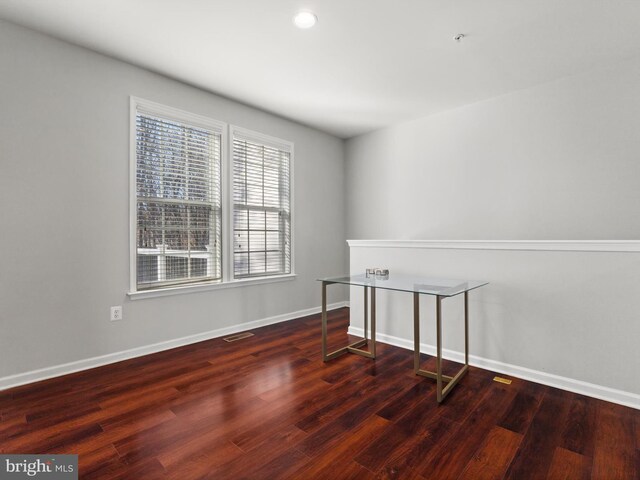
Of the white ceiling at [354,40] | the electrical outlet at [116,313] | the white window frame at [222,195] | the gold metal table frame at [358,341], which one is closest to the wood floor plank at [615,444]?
the gold metal table frame at [358,341]

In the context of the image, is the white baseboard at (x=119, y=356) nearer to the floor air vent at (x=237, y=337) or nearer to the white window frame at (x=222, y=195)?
the floor air vent at (x=237, y=337)

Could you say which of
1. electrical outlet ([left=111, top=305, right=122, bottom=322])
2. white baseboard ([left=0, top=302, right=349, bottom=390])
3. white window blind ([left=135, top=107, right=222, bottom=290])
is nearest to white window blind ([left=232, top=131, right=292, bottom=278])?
white window blind ([left=135, top=107, right=222, bottom=290])

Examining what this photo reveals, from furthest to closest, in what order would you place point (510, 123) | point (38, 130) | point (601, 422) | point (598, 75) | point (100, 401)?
1. point (510, 123)
2. point (598, 75)
3. point (38, 130)
4. point (100, 401)
5. point (601, 422)

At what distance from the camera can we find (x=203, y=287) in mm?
3396

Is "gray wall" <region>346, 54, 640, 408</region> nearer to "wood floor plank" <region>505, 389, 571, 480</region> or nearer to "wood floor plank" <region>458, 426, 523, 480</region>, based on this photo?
"wood floor plank" <region>505, 389, 571, 480</region>

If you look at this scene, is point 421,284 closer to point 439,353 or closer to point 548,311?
point 439,353

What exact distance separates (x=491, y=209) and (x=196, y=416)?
338 cm

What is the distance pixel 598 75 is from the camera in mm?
2975

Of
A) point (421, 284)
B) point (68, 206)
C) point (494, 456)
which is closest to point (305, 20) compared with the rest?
point (421, 284)

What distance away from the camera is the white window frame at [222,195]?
292cm

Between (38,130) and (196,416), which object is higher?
(38,130)

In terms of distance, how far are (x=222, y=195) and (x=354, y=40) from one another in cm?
197

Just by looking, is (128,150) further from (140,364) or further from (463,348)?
(463,348)

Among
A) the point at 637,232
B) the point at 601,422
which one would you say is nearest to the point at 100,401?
the point at 601,422
